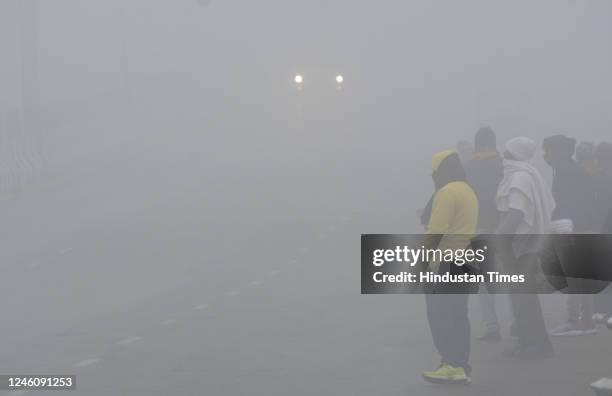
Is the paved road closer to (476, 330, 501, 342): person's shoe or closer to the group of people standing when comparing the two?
the group of people standing

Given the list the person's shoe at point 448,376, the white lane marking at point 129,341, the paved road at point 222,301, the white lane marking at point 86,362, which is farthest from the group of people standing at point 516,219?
the white lane marking at point 129,341

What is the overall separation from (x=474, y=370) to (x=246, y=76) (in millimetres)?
77181

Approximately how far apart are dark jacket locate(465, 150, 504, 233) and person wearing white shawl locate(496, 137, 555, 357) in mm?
517

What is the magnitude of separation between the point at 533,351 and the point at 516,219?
3.83ft

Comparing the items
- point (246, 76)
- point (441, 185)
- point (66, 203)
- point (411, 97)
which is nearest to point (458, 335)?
point (441, 185)

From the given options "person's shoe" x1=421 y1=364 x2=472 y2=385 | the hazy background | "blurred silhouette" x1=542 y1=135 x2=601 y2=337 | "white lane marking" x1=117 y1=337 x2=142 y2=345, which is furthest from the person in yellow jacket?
"white lane marking" x1=117 y1=337 x2=142 y2=345

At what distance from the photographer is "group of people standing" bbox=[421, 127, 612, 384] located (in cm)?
1077

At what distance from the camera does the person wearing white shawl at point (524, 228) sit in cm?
1172

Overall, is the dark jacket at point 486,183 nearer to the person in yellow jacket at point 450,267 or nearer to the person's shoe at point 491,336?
the person's shoe at point 491,336

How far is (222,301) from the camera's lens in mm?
17438

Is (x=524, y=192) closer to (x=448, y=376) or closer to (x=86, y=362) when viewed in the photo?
(x=448, y=376)

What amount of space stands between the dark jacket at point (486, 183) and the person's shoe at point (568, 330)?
1407 millimetres

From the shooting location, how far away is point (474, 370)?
1132 centimetres

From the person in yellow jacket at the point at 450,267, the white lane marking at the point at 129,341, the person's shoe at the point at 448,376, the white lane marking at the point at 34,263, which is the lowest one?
the white lane marking at the point at 129,341
